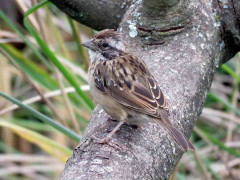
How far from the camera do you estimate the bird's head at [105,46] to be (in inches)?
129

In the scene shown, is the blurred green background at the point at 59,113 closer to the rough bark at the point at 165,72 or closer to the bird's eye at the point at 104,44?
the bird's eye at the point at 104,44

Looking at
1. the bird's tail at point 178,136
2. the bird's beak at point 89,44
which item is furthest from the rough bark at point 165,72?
the bird's beak at point 89,44

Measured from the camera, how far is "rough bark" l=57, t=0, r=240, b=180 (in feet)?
7.49

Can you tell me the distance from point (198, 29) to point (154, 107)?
1.57ft

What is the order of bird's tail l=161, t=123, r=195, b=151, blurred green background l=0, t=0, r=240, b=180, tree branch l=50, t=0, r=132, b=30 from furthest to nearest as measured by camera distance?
blurred green background l=0, t=0, r=240, b=180, tree branch l=50, t=0, r=132, b=30, bird's tail l=161, t=123, r=195, b=151

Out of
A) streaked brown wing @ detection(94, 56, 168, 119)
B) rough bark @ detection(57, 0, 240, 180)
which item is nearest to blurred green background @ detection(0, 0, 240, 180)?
streaked brown wing @ detection(94, 56, 168, 119)

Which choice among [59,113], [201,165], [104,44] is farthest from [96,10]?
[59,113]

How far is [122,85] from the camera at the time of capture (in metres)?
3.24

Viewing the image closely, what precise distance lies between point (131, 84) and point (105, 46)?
37cm

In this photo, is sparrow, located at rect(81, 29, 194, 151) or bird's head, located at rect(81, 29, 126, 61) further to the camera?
bird's head, located at rect(81, 29, 126, 61)

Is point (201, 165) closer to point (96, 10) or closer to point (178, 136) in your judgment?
point (96, 10)

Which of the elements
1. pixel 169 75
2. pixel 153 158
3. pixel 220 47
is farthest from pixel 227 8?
pixel 153 158

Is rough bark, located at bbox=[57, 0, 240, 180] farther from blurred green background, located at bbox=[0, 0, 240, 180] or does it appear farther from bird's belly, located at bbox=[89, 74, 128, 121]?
blurred green background, located at bbox=[0, 0, 240, 180]

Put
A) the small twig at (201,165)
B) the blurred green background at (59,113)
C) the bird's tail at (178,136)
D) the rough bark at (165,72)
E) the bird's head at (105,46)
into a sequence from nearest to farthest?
the rough bark at (165,72) → the bird's tail at (178,136) → the bird's head at (105,46) → the small twig at (201,165) → the blurred green background at (59,113)
